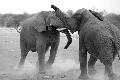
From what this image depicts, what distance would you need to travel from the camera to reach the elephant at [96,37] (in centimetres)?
649

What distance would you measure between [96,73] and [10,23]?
6207 centimetres

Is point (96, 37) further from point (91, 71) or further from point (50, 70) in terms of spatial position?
point (50, 70)

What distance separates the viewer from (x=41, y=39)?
8461 millimetres

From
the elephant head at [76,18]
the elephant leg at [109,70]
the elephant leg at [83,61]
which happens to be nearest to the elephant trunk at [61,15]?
the elephant head at [76,18]

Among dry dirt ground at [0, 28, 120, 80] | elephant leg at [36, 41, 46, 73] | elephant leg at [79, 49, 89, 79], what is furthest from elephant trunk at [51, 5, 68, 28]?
dry dirt ground at [0, 28, 120, 80]

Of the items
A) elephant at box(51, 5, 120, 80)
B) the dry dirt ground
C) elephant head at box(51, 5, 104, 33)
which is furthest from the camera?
the dry dirt ground

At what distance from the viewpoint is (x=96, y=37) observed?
6578mm

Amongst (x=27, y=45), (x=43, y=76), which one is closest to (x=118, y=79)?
(x=43, y=76)

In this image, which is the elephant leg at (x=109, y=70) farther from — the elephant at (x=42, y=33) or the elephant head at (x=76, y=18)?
the elephant at (x=42, y=33)

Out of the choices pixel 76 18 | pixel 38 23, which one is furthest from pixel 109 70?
pixel 38 23

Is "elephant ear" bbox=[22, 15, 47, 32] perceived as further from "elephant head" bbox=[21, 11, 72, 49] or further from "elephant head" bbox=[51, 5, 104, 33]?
"elephant head" bbox=[51, 5, 104, 33]

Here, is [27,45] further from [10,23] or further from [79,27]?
[10,23]

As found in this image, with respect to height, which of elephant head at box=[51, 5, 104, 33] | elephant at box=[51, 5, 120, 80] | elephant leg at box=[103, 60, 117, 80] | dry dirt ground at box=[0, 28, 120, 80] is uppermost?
elephant head at box=[51, 5, 104, 33]

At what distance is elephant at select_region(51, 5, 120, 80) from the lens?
6.49m
